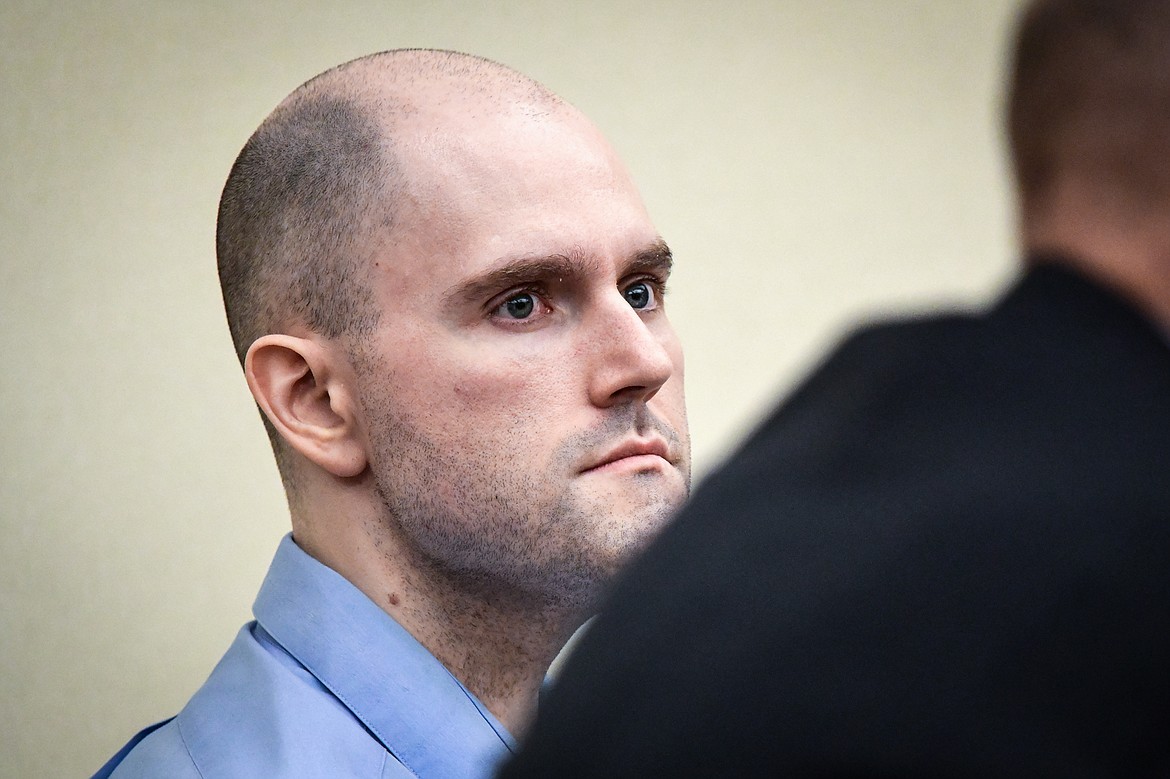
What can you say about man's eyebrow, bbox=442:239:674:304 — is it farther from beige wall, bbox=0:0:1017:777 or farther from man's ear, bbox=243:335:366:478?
beige wall, bbox=0:0:1017:777

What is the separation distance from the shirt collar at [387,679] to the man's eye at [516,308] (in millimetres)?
254

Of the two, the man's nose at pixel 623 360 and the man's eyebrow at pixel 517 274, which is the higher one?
the man's eyebrow at pixel 517 274

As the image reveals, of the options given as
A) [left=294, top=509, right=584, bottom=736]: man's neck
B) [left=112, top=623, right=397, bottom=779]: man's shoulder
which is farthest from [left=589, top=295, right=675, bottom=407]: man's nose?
[left=112, top=623, right=397, bottom=779]: man's shoulder

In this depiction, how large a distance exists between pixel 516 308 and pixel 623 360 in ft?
0.32

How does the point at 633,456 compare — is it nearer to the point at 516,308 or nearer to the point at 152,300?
the point at 516,308

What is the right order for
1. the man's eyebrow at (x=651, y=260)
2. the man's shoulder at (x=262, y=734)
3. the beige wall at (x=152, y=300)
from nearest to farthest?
1. the man's shoulder at (x=262, y=734)
2. the man's eyebrow at (x=651, y=260)
3. the beige wall at (x=152, y=300)

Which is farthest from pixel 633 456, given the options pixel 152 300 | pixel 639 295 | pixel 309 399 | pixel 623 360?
pixel 152 300

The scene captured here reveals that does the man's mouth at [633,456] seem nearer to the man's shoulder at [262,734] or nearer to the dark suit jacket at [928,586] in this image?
the man's shoulder at [262,734]

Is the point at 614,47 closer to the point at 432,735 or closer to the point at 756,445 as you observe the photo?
the point at 432,735

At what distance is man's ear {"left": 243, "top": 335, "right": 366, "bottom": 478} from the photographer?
1.02 meters

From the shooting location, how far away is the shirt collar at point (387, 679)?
981mm

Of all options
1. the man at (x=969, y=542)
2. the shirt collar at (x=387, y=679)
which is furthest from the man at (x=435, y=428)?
the man at (x=969, y=542)

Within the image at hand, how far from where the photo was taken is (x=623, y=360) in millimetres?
974

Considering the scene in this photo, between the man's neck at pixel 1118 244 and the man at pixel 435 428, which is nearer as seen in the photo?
the man's neck at pixel 1118 244
